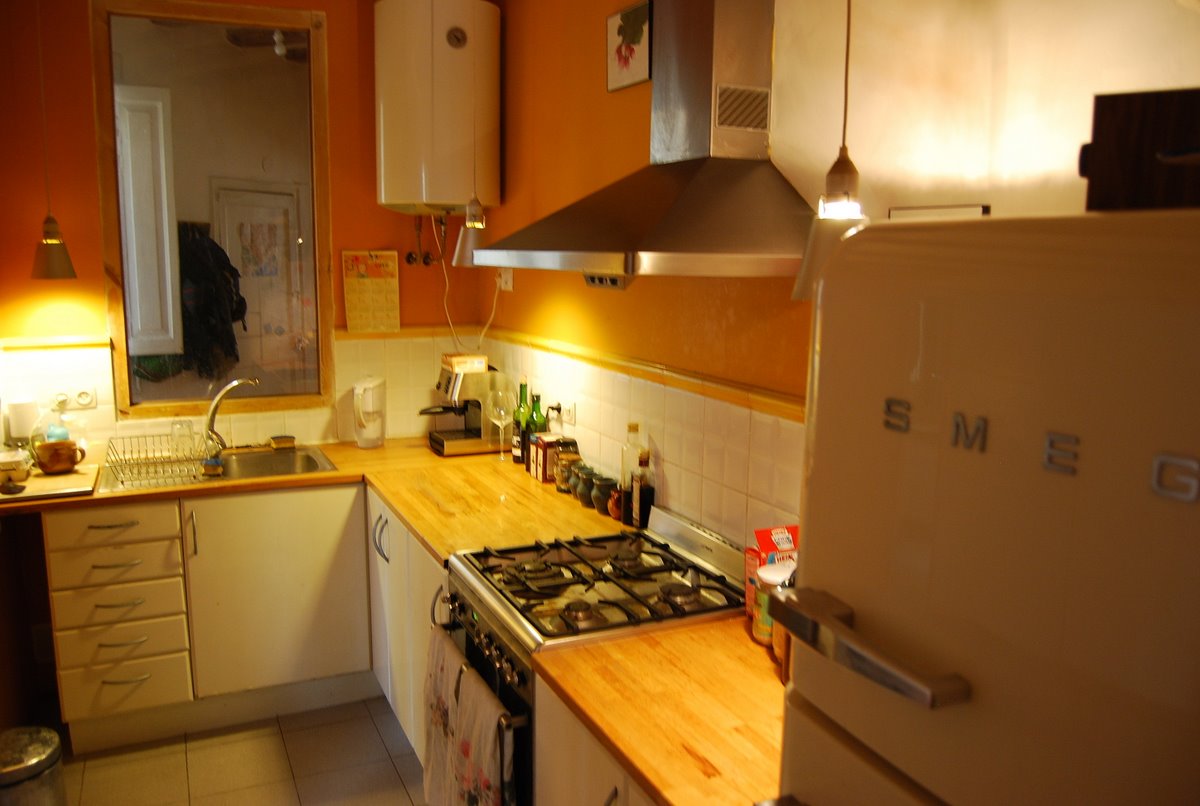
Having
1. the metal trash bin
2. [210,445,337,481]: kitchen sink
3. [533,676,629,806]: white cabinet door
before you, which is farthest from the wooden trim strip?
the metal trash bin

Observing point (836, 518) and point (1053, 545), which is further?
point (836, 518)

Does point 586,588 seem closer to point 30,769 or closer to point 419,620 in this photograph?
point 419,620

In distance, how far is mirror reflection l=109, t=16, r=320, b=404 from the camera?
3490 mm

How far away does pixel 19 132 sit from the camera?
10.6 feet

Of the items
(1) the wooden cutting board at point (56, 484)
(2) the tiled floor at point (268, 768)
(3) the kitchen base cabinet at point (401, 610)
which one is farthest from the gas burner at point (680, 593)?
(1) the wooden cutting board at point (56, 484)

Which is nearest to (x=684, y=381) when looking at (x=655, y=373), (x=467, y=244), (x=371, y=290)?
(x=655, y=373)

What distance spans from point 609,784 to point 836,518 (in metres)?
0.82

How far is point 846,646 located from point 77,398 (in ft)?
10.9

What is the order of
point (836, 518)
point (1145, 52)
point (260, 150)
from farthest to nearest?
point (260, 150)
point (1145, 52)
point (836, 518)

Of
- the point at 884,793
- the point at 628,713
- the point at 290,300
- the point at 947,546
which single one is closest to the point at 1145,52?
the point at 947,546

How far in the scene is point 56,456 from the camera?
10.2 ft

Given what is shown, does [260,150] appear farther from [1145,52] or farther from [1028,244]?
[1028,244]

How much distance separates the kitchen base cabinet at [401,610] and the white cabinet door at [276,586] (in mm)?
85

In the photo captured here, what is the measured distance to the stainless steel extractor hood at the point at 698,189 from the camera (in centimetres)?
167
